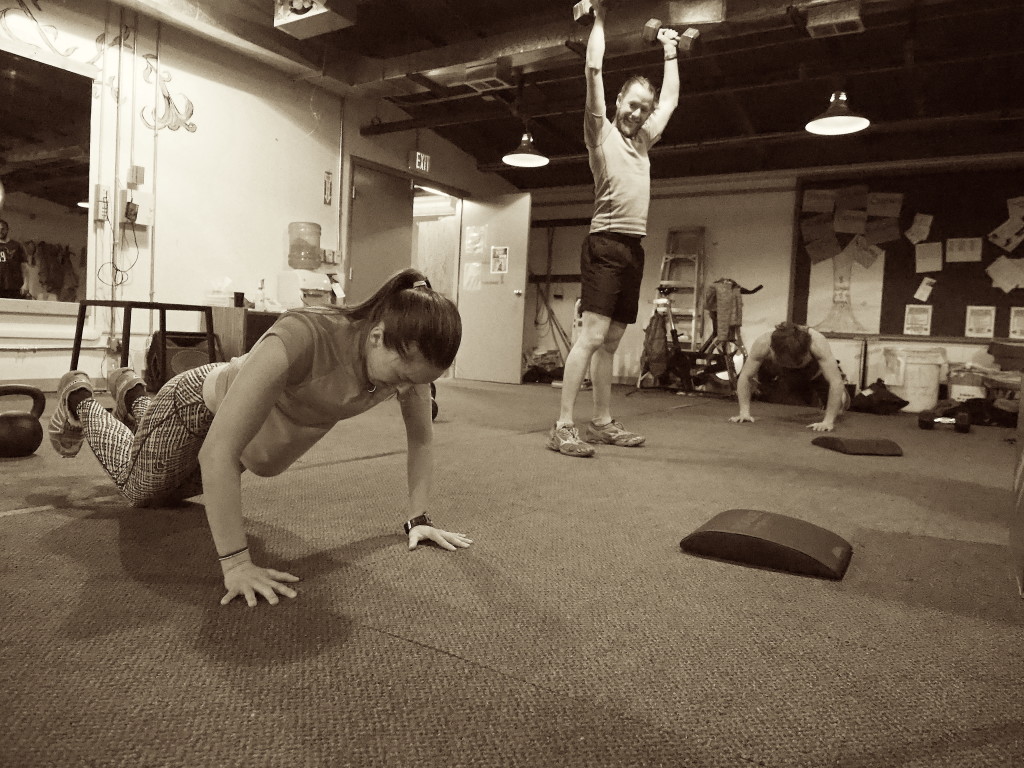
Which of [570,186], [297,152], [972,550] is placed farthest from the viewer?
[570,186]

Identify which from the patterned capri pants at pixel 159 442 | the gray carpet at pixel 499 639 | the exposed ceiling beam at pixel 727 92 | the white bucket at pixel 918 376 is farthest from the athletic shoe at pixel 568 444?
the white bucket at pixel 918 376

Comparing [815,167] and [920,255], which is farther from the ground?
[815,167]

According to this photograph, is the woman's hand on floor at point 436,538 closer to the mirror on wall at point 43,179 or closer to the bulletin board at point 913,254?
the mirror on wall at point 43,179

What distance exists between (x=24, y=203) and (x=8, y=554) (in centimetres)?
349

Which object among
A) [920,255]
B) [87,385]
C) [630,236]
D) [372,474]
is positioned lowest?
[372,474]

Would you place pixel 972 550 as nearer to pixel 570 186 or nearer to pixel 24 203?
pixel 24 203

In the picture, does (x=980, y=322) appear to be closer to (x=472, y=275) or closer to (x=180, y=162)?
(x=472, y=275)

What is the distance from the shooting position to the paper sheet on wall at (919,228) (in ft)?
19.7

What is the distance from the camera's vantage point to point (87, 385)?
1601 millimetres

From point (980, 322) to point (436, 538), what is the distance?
6.26 metres

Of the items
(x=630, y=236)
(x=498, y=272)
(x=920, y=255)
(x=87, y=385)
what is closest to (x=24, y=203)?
(x=87, y=385)

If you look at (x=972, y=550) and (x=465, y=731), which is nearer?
(x=465, y=731)

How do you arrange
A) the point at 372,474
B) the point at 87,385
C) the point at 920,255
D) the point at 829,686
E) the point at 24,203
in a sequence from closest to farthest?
the point at 829,686, the point at 87,385, the point at 372,474, the point at 24,203, the point at 920,255

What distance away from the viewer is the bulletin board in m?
5.77
